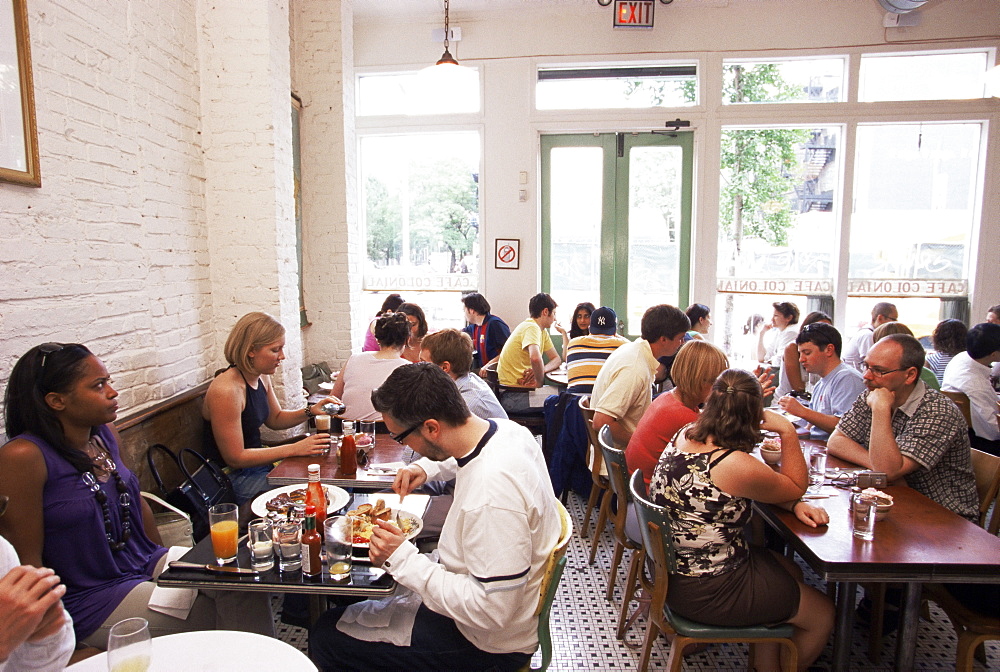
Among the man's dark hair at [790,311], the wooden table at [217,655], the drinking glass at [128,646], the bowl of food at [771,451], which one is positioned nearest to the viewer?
the drinking glass at [128,646]

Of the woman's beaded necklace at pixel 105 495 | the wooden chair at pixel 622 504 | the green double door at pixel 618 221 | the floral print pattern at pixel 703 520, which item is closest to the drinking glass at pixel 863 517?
the floral print pattern at pixel 703 520

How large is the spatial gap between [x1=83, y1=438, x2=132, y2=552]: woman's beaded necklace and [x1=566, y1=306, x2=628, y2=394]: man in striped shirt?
2.95m

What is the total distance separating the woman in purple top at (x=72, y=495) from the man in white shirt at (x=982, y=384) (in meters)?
4.44

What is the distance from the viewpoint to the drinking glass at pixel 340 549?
71.3 inches

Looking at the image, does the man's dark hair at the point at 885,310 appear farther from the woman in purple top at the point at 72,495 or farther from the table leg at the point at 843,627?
the woman in purple top at the point at 72,495

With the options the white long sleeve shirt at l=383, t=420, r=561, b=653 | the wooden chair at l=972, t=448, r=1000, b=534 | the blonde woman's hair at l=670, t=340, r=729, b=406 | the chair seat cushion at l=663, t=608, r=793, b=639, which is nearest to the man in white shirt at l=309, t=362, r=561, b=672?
the white long sleeve shirt at l=383, t=420, r=561, b=653

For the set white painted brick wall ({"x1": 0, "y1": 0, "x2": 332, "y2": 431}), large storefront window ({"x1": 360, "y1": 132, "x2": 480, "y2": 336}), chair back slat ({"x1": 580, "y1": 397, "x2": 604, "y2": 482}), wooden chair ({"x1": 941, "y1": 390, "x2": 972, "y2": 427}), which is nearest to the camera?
white painted brick wall ({"x1": 0, "y1": 0, "x2": 332, "y2": 431})

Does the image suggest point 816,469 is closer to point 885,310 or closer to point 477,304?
point 477,304

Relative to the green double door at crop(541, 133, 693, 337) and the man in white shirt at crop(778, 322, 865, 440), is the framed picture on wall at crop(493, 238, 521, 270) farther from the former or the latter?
the man in white shirt at crop(778, 322, 865, 440)

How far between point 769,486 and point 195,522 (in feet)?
8.27

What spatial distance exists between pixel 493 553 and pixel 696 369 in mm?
1417

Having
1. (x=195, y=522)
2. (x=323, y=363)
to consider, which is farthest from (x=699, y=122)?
(x=195, y=522)

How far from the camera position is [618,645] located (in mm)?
2791

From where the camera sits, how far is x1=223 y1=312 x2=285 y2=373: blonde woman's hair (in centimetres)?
301
